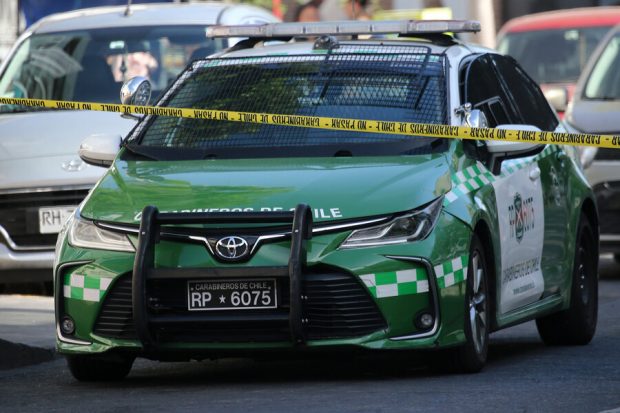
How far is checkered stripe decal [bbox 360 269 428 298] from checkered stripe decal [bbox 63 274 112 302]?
3.51 ft

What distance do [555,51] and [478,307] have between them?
12.5 metres

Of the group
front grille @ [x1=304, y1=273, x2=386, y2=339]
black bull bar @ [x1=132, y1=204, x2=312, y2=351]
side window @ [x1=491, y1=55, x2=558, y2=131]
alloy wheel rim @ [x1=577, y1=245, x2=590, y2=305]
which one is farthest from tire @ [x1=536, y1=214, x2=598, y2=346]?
black bull bar @ [x1=132, y1=204, x2=312, y2=351]

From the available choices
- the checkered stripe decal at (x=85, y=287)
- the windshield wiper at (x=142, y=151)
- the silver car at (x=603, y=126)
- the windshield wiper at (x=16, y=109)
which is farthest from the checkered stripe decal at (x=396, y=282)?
the silver car at (x=603, y=126)

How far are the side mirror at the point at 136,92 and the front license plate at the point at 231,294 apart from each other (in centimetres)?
176

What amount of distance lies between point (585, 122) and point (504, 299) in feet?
17.9

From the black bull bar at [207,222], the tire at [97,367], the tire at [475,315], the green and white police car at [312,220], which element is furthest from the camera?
the tire at [97,367]

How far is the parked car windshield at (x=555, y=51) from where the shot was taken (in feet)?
65.1

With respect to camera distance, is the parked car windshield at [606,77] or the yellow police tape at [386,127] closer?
the yellow police tape at [386,127]

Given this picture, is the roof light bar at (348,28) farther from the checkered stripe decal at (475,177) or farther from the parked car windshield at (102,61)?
the parked car windshield at (102,61)

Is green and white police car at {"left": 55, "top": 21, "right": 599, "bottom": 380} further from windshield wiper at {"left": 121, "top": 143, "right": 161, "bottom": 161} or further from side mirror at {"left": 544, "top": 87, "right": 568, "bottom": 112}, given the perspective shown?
side mirror at {"left": 544, "top": 87, "right": 568, "bottom": 112}

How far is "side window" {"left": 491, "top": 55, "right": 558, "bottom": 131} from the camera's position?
924 cm

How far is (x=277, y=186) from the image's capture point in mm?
7410

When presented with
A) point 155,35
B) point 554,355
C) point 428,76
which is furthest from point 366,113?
point 155,35

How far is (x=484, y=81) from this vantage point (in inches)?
346
